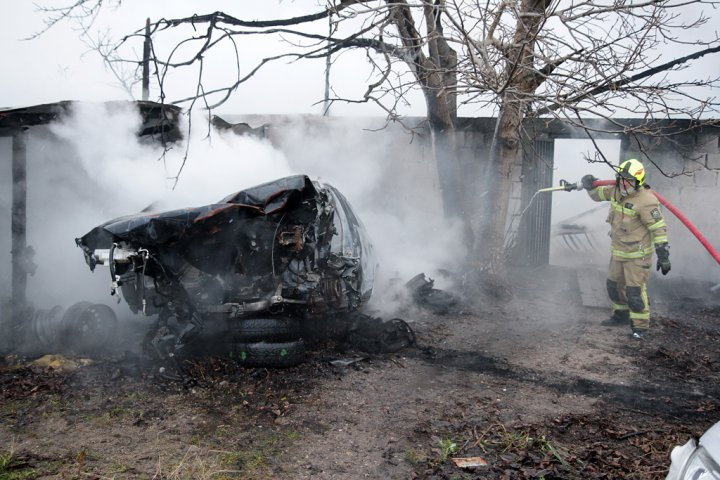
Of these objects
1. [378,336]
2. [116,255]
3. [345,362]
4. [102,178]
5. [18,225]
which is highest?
[102,178]

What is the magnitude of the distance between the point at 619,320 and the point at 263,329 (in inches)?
202

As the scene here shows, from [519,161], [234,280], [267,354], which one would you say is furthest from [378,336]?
[519,161]

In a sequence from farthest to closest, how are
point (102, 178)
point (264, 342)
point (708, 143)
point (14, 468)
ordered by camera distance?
1. point (708, 143)
2. point (102, 178)
3. point (264, 342)
4. point (14, 468)

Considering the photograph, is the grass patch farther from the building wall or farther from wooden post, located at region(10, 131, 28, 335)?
the building wall

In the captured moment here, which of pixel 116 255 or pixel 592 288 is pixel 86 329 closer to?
pixel 116 255

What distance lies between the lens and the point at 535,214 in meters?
11.5

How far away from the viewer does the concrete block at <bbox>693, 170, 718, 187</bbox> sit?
35.3ft

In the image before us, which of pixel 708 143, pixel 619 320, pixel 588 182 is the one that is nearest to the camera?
pixel 619 320

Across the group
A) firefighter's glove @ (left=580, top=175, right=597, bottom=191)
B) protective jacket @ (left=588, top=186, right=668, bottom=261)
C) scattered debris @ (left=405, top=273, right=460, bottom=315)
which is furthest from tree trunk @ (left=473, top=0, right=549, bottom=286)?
protective jacket @ (left=588, top=186, right=668, bottom=261)

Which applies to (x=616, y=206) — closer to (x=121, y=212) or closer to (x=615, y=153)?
(x=121, y=212)

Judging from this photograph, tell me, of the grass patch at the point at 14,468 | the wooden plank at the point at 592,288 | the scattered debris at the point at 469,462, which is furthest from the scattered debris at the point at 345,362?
the wooden plank at the point at 592,288

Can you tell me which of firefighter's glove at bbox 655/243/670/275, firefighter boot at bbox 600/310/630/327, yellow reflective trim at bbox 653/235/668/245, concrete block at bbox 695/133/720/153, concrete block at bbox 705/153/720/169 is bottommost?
firefighter boot at bbox 600/310/630/327

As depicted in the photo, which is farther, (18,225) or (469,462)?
(18,225)

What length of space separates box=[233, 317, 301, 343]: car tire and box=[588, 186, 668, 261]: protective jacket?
15.4 feet
